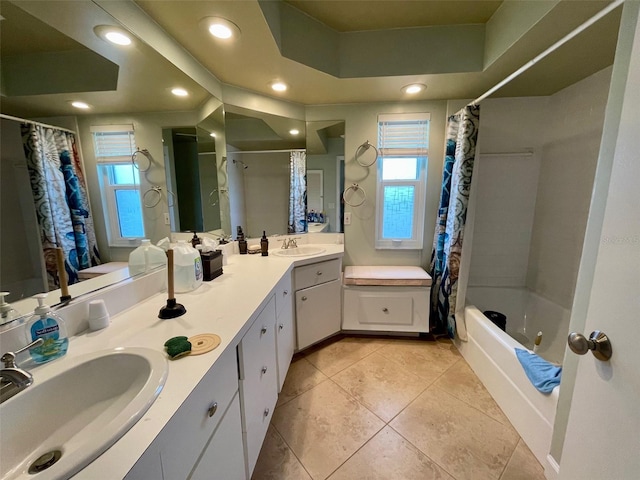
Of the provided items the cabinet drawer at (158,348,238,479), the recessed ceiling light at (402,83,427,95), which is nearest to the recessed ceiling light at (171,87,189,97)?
the cabinet drawer at (158,348,238,479)

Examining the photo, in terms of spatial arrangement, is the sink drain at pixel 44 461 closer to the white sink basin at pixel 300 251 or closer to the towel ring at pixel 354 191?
the white sink basin at pixel 300 251

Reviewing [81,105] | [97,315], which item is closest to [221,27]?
[81,105]

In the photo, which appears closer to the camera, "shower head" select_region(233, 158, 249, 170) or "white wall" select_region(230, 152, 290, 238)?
"shower head" select_region(233, 158, 249, 170)

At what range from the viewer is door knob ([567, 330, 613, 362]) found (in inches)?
25.8

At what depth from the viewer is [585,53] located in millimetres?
1527

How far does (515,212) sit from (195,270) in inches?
107

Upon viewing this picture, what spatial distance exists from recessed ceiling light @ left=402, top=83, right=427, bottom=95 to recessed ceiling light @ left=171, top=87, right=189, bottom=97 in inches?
61.2

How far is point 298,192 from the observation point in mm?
2365

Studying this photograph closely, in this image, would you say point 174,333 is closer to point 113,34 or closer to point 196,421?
point 196,421

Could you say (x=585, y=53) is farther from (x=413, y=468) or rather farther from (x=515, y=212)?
(x=413, y=468)

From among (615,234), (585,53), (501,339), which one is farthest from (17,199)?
(585,53)

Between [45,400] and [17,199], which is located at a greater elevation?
[17,199]

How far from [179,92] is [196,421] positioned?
1.61 metres

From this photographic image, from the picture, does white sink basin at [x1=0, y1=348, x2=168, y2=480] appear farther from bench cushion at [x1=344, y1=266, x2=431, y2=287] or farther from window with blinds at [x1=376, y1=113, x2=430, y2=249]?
window with blinds at [x1=376, y1=113, x2=430, y2=249]
